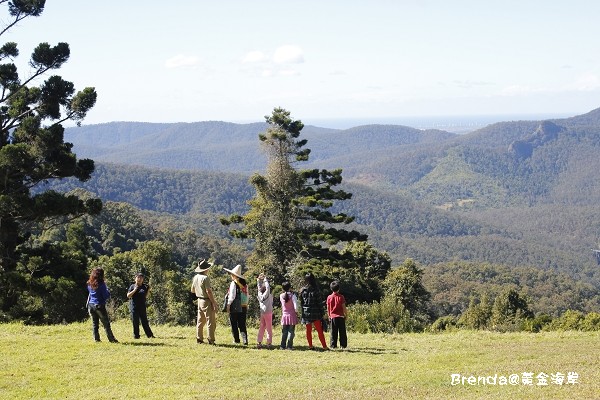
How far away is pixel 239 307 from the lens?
1323 centimetres

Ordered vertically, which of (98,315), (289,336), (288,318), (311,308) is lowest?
(289,336)

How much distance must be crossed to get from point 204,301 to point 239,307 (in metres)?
0.75

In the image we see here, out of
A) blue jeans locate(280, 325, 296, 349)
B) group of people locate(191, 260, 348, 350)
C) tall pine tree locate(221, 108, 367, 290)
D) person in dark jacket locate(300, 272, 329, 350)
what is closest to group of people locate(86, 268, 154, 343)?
group of people locate(191, 260, 348, 350)

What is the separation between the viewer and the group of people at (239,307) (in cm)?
1290

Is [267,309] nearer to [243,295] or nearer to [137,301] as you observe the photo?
[243,295]

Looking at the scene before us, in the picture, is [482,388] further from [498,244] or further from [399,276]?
[498,244]

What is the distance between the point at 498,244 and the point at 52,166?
18861cm

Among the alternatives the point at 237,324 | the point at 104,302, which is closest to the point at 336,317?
the point at 237,324

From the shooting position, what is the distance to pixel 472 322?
124ft

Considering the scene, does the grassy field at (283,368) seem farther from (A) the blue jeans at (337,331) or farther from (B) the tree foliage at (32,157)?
(B) the tree foliage at (32,157)

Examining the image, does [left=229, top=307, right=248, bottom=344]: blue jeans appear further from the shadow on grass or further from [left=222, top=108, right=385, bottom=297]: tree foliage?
[left=222, top=108, right=385, bottom=297]: tree foliage

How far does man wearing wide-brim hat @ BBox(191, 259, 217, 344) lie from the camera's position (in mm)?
12930

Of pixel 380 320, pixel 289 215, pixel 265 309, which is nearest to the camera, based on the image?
pixel 265 309

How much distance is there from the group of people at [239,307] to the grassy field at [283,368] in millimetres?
364
